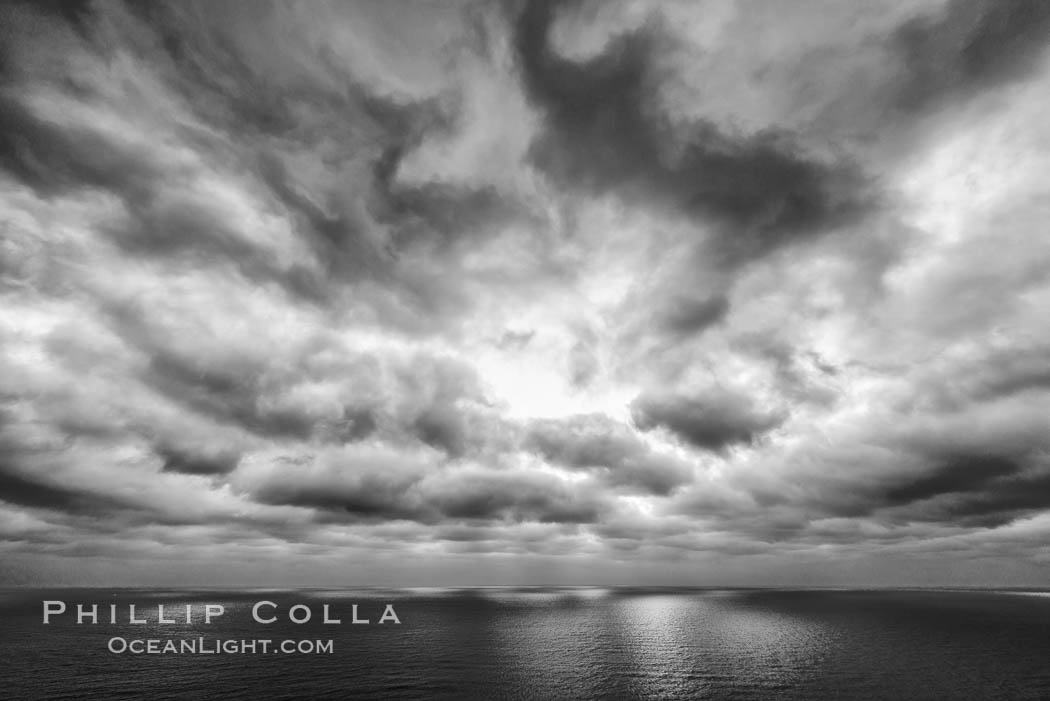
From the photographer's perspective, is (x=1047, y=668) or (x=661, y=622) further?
(x=661, y=622)

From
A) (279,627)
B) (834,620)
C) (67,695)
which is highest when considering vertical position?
(67,695)

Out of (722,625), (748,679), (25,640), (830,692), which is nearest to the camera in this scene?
(830,692)

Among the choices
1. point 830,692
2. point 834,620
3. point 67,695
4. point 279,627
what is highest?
point 67,695

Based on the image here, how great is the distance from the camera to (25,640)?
383ft

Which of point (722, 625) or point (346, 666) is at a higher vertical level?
point (346, 666)

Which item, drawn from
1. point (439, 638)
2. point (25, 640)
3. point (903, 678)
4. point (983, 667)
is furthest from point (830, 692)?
point (25, 640)

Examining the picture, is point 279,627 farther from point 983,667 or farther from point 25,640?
point 983,667

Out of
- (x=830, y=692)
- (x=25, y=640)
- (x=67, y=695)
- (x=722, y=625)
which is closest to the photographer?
(x=67, y=695)

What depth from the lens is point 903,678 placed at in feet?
274

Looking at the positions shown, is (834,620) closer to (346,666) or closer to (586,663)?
(586,663)

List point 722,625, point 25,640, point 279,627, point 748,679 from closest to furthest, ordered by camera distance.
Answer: point 748,679 → point 25,640 → point 279,627 → point 722,625

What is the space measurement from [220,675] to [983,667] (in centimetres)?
13801

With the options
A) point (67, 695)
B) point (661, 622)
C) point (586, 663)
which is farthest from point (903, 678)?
point (67, 695)

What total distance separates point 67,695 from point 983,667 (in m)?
153
